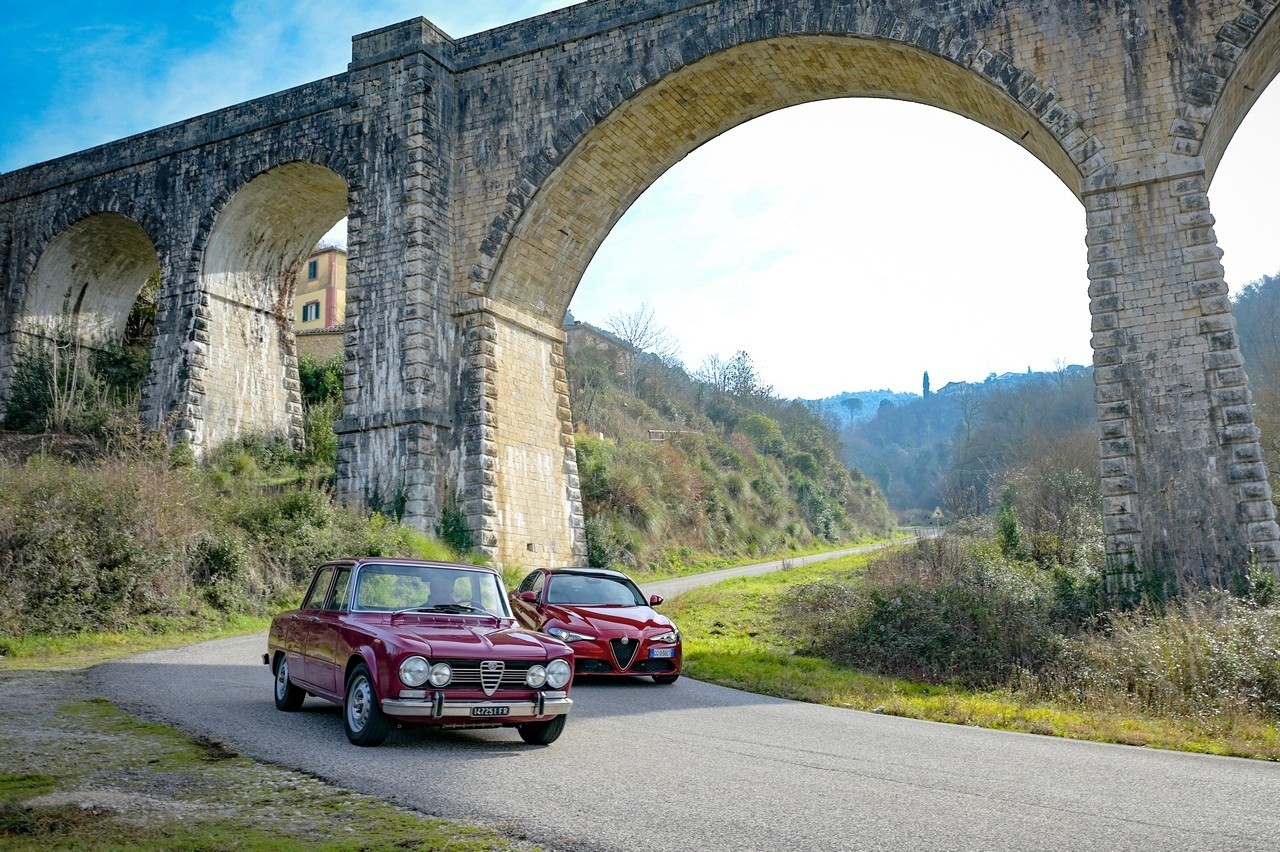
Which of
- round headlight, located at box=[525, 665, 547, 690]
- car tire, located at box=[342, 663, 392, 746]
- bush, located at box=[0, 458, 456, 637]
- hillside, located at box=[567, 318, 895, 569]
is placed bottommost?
car tire, located at box=[342, 663, 392, 746]

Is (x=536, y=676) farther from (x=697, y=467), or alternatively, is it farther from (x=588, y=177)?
(x=697, y=467)

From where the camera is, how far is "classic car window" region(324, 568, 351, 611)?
8.39m

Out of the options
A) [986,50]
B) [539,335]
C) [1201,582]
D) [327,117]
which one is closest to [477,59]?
[327,117]

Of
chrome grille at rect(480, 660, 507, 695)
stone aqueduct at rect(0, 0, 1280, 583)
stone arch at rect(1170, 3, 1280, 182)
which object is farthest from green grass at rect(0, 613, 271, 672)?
stone arch at rect(1170, 3, 1280, 182)

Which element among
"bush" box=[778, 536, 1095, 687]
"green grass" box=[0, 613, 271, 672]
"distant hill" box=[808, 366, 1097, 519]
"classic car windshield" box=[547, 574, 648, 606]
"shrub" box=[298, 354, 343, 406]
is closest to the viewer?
"classic car windshield" box=[547, 574, 648, 606]

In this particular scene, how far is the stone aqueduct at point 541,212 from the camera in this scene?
1494cm

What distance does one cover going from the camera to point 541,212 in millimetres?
20672

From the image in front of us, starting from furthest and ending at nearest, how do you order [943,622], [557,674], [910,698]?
[943,622]
[910,698]
[557,674]

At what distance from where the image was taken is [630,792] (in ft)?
19.4

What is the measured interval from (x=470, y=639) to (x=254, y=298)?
19.4 meters

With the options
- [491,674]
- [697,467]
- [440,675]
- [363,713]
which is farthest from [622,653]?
[697,467]

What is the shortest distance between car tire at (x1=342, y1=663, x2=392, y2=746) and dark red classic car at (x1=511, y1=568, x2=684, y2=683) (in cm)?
398

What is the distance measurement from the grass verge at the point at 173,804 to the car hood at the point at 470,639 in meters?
1.30

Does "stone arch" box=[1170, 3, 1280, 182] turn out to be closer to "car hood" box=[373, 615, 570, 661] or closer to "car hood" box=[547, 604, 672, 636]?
"car hood" box=[547, 604, 672, 636]
